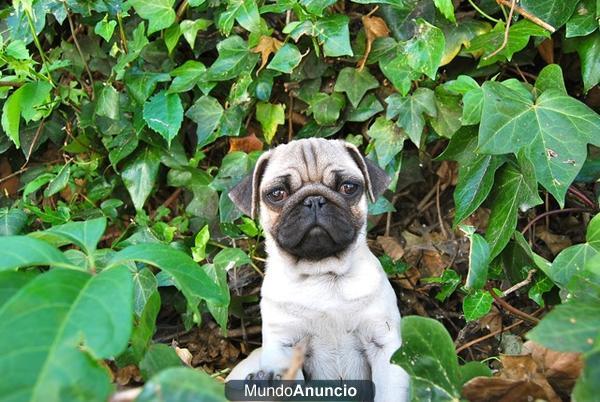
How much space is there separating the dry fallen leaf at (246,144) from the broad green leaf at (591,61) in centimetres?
177

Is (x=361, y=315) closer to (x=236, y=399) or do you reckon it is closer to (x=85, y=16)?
(x=236, y=399)

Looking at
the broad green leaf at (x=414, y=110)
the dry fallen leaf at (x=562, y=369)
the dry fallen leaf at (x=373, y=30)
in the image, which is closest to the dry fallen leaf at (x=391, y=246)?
the broad green leaf at (x=414, y=110)

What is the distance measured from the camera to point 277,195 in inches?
123

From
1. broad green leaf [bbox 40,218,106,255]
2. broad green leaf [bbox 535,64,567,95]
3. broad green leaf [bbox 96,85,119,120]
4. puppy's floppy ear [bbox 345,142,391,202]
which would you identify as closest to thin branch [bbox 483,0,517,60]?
broad green leaf [bbox 535,64,567,95]

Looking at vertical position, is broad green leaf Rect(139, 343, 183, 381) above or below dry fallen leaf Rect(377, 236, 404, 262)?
above

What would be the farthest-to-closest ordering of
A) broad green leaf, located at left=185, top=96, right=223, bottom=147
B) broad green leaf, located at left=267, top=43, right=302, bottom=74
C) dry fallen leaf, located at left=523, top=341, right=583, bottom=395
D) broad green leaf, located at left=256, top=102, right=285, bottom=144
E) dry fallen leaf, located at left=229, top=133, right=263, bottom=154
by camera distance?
dry fallen leaf, located at left=229, top=133, right=263, bottom=154 < broad green leaf, located at left=256, top=102, right=285, bottom=144 < broad green leaf, located at left=185, top=96, right=223, bottom=147 < broad green leaf, located at left=267, top=43, right=302, bottom=74 < dry fallen leaf, located at left=523, top=341, right=583, bottom=395

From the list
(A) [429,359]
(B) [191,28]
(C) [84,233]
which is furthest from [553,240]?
(C) [84,233]

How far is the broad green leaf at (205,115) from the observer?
3.88 metres

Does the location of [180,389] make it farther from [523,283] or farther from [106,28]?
[106,28]

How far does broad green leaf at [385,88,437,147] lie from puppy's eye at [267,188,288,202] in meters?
0.86

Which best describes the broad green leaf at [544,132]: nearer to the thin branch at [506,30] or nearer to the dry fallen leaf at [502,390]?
the thin branch at [506,30]

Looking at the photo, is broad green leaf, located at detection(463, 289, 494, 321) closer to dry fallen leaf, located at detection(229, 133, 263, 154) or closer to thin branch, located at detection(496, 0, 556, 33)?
thin branch, located at detection(496, 0, 556, 33)

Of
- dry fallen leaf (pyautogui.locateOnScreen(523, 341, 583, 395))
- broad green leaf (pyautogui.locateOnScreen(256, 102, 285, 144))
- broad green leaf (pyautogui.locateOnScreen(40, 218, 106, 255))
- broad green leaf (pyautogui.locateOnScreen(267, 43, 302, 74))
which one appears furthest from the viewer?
broad green leaf (pyautogui.locateOnScreen(256, 102, 285, 144))

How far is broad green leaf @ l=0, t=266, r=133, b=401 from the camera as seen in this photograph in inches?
46.6
